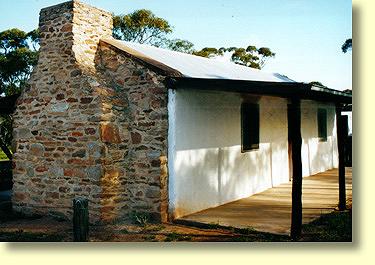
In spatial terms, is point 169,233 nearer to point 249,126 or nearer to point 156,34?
point 249,126

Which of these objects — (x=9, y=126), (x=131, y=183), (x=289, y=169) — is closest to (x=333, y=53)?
(x=131, y=183)

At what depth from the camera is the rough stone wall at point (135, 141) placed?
23.3 feet

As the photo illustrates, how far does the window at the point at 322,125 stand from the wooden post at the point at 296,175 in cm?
789

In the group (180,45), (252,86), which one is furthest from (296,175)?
(180,45)

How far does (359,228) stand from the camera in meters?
5.67

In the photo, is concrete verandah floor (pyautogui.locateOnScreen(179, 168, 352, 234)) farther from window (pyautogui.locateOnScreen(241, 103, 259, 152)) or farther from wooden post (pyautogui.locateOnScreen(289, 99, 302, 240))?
window (pyautogui.locateOnScreen(241, 103, 259, 152))

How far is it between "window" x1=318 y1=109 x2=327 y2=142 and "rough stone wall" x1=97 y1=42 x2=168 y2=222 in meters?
7.93

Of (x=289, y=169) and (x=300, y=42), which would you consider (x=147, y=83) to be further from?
(x=289, y=169)

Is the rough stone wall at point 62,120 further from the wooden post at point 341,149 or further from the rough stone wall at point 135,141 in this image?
the wooden post at point 341,149

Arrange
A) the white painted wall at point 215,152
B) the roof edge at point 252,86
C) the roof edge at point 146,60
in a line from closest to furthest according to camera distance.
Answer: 1. the roof edge at point 252,86
2. the roof edge at point 146,60
3. the white painted wall at point 215,152

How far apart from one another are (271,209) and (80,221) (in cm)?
365

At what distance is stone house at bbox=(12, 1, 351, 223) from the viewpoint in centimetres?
710

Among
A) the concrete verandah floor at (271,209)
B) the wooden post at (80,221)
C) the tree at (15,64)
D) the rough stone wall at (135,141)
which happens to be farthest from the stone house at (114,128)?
the tree at (15,64)

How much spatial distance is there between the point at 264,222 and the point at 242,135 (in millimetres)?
2670
